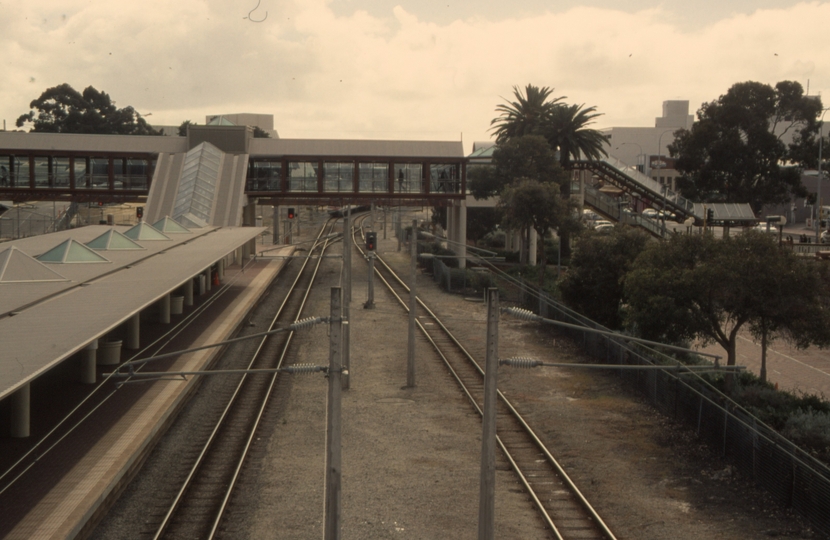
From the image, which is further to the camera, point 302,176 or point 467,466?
point 302,176

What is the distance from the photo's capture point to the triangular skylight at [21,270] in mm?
25125

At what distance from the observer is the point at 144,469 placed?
18.6 m

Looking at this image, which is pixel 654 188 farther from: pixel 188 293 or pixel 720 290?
pixel 720 290

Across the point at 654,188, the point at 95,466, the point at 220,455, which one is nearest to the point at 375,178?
the point at 654,188

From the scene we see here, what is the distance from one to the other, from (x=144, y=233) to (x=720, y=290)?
1154 inches

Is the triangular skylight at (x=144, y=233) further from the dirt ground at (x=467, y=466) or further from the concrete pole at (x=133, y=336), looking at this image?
the dirt ground at (x=467, y=466)

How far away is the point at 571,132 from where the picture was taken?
61500 millimetres

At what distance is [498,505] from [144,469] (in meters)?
7.77

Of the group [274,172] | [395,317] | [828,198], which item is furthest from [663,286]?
[828,198]

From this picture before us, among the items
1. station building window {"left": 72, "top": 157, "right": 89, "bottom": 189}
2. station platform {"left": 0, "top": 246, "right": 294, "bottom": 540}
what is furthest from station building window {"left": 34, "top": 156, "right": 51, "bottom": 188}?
station platform {"left": 0, "top": 246, "right": 294, "bottom": 540}

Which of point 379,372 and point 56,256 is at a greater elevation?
point 56,256

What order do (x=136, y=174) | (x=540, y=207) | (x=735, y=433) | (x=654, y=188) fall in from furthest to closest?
(x=654, y=188) < (x=136, y=174) < (x=540, y=207) < (x=735, y=433)

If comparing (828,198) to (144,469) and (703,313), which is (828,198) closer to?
(703,313)

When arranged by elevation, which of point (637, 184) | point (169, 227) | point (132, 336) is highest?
point (637, 184)
